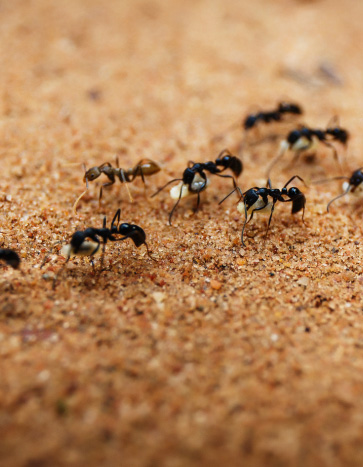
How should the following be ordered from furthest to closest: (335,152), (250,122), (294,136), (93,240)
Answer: (250,122), (335,152), (294,136), (93,240)

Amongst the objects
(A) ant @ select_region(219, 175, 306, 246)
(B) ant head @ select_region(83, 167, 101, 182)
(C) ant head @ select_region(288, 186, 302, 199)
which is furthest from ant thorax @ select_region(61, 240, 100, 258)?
(C) ant head @ select_region(288, 186, 302, 199)

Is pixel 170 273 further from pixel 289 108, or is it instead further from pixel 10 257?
pixel 289 108

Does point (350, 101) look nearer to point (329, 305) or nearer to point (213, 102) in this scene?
point (213, 102)

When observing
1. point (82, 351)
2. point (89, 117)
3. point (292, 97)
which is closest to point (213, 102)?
point (292, 97)

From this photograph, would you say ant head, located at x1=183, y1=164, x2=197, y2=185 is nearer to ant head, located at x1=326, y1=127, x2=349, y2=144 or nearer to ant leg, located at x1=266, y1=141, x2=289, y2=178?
ant leg, located at x1=266, y1=141, x2=289, y2=178

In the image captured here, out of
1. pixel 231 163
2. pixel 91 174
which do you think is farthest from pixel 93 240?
pixel 231 163

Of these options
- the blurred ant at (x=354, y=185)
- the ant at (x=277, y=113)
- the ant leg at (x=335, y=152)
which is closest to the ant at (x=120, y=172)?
the ant at (x=277, y=113)
